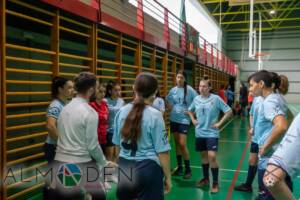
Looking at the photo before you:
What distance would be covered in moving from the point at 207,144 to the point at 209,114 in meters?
0.47

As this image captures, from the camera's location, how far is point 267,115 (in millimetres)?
2629

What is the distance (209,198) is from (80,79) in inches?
111

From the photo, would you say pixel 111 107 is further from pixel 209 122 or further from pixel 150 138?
pixel 150 138

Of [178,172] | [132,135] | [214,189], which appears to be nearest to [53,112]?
[132,135]

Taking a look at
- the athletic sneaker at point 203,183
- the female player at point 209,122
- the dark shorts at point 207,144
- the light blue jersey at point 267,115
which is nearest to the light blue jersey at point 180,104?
the female player at point 209,122

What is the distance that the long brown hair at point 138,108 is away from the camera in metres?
2.16

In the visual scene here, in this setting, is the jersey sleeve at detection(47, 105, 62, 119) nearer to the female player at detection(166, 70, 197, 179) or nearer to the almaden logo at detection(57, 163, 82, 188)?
the almaden logo at detection(57, 163, 82, 188)

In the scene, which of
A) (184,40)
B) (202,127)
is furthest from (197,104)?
(184,40)

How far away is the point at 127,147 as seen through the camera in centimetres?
223

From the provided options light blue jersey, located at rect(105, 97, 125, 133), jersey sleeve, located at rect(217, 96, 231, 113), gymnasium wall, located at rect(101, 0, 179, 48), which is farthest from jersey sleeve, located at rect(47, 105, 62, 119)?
gymnasium wall, located at rect(101, 0, 179, 48)

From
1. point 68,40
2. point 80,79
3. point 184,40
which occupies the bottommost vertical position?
point 80,79

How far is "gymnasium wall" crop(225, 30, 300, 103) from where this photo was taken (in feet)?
83.5

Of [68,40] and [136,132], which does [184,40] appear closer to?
[68,40]

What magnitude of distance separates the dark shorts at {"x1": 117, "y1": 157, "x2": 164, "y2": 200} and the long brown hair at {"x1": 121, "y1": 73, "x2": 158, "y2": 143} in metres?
0.21
